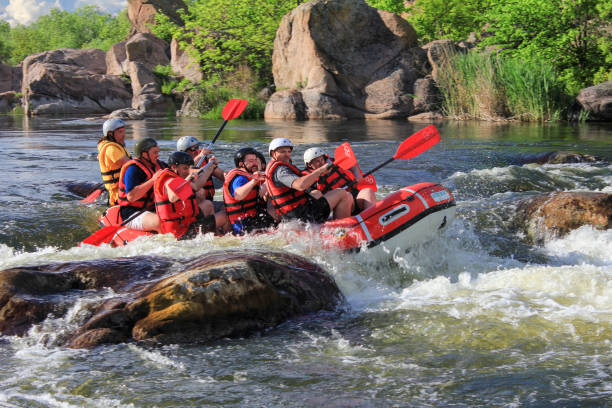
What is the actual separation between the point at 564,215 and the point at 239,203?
10.9 feet

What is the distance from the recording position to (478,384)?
3.36 metres

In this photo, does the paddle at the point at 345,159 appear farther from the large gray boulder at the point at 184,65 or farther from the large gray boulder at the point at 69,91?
the large gray boulder at the point at 69,91

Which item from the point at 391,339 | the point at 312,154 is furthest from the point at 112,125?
the point at 391,339

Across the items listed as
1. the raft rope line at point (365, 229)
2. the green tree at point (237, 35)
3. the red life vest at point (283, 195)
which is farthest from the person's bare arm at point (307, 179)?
the green tree at point (237, 35)

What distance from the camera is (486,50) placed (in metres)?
19.4

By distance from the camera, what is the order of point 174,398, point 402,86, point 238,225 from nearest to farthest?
1. point 174,398
2. point 238,225
3. point 402,86

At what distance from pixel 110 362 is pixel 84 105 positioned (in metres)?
28.2

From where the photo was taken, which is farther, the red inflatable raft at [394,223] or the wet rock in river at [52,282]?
the red inflatable raft at [394,223]

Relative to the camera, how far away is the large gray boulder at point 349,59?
71.4ft

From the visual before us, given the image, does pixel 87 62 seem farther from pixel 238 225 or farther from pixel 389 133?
pixel 238 225

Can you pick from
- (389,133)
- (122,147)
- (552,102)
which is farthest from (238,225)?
(552,102)

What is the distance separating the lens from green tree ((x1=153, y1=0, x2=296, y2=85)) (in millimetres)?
26812

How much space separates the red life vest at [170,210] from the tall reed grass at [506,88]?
1267 centimetres

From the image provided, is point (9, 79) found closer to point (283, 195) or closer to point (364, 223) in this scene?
point (283, 195)
